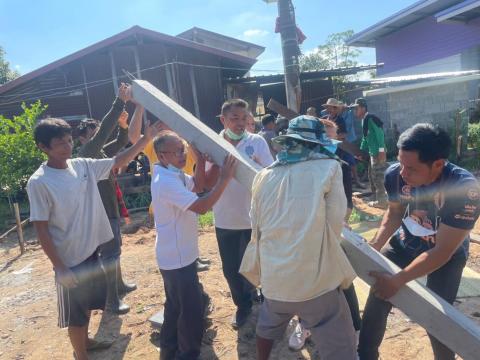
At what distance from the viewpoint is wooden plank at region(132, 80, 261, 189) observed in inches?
96.3

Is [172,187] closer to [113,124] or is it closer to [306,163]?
[306,163]

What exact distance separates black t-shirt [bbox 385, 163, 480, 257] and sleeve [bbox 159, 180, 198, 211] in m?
1.28

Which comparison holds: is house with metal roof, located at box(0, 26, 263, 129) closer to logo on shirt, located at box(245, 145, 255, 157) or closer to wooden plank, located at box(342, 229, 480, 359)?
logo on shirt, located at box(245, 145, 255, 157)

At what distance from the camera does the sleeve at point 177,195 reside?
236cm

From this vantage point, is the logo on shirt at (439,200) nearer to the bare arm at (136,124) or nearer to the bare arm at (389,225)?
the bare arm at (389,225)

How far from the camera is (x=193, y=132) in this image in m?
2.61

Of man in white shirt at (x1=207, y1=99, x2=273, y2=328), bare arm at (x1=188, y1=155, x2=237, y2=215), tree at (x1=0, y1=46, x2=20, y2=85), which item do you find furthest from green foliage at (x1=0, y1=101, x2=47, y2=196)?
tree at (x1=0, y1=46, x2=20, y2=85)

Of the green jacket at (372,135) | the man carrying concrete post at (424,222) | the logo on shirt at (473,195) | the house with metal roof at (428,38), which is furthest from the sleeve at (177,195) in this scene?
the house with metal roof at (428,38)

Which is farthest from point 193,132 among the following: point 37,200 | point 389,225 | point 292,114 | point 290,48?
point 290,48

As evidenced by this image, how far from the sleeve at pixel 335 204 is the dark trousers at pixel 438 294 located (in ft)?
2.38

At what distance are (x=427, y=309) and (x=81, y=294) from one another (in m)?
2.22

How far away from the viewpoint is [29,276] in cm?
528

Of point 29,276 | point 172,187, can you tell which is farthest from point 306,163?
point 29,276

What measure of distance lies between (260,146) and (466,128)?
8.06m
